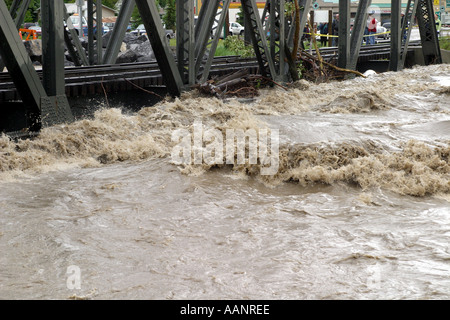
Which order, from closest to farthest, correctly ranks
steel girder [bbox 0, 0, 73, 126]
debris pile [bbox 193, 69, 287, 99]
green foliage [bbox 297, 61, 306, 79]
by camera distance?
steel girder [bbox 0, 0, 73, 126], debris pile [bbox 193, 69, 287, 99], green foliage [bbox 297, 61, 306, 79]

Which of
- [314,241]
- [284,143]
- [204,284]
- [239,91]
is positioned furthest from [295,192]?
[239,91]

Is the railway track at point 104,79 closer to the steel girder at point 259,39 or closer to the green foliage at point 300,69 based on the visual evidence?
the steel girder at point 259,39

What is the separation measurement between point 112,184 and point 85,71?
20.4ft

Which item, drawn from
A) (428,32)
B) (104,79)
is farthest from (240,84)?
(428,32)

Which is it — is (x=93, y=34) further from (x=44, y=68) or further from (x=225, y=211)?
(x=225, y=211)

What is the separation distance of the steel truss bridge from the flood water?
1.88 feet

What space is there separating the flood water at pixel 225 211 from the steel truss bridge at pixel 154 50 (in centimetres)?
57

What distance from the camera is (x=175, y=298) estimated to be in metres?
4.75

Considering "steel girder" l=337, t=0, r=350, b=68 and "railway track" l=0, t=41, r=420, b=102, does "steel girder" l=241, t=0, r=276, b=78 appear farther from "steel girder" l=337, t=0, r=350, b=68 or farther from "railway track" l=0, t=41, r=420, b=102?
"steel girder" l=337, t=0, r=350, b=68

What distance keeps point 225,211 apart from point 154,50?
16.8 feet

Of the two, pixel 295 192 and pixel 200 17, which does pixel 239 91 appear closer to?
pixel 200 17

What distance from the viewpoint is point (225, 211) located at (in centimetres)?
716

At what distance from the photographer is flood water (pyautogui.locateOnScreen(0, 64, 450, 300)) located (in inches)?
200

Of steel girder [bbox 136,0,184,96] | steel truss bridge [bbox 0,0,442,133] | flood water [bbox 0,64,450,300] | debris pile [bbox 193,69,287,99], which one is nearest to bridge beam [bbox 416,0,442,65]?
steel truss bridge [bbox 0,0,442,133]
